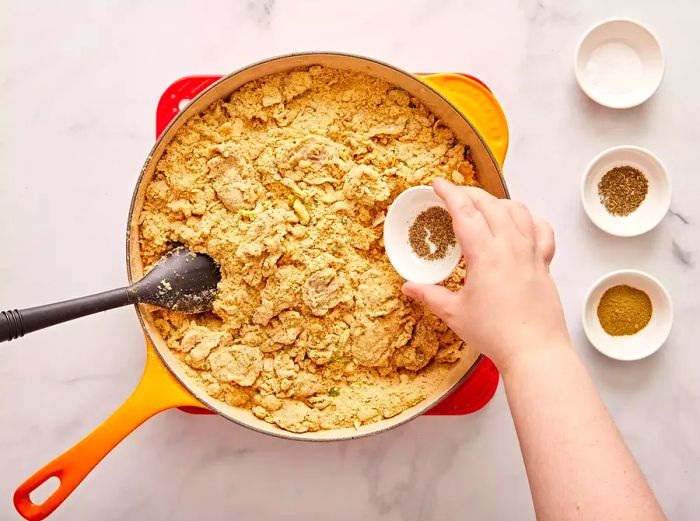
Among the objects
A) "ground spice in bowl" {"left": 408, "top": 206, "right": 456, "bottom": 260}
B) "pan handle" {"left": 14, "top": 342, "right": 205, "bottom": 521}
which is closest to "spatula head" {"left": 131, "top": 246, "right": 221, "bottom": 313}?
"pan handle" {"left": 14, "top": 342, "right": 205, "bottom": 521}

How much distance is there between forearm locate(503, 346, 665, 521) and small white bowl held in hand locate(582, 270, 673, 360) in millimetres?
468

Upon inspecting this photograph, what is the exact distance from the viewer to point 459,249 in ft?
4.75

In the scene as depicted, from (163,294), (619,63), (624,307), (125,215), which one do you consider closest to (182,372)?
(163,294)

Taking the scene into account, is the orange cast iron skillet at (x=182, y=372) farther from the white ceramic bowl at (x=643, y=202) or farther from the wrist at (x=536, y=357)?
the white ceramic bowl at (x=643, y=202)

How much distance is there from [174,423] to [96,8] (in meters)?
1.08

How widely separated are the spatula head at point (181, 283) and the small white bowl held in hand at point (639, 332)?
3.03 feet

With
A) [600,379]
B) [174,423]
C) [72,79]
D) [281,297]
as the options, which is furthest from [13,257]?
[600,379]

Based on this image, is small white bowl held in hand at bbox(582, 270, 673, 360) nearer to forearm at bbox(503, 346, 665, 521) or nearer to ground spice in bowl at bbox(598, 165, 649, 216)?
ground spice in bowl at bbox(598, 165, 649, 216)

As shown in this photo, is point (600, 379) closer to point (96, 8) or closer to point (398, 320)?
point (398, 320)

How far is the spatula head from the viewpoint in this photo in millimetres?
1420

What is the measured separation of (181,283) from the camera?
56.4 inches

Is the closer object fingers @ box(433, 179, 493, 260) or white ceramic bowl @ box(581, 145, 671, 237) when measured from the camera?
fingers @ box(433, 179, 493, 260)

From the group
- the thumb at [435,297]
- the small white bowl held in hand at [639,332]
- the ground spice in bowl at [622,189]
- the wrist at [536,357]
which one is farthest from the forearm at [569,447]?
the ground spice in bowl at [622,189]

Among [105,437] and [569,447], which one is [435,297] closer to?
[569,447]
